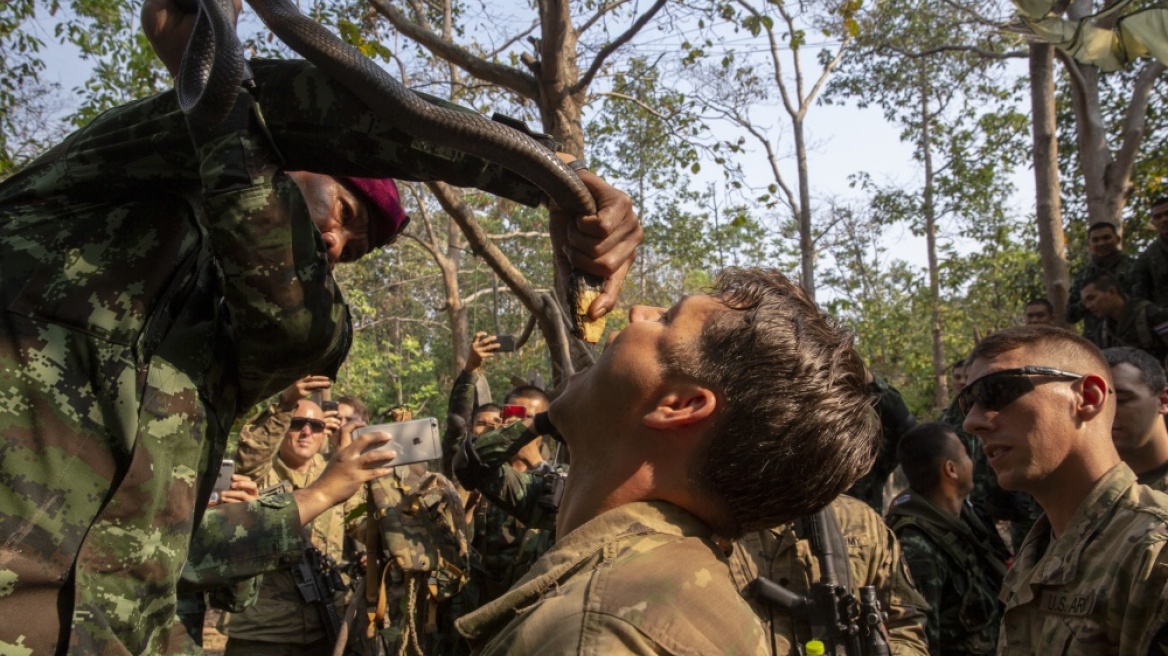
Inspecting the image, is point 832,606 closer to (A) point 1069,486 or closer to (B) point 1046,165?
(A) point 1069,486

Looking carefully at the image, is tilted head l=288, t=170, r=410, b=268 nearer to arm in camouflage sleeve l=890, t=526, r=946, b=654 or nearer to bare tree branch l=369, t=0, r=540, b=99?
arm in camouflage sleeve l=890, t=526, r=946, b=654

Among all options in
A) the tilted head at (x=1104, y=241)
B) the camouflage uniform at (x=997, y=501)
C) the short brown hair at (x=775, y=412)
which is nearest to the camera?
the short brown hair at (x=775, y=412)

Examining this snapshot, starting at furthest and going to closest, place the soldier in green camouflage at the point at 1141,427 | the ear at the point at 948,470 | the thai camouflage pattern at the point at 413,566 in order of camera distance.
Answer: the thai camouflage pattern at the point at 413,566, the ear at the point at 948,470, the soldier in green camouflage at the point at 1141,427

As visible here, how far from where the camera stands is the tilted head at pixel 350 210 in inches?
82.1

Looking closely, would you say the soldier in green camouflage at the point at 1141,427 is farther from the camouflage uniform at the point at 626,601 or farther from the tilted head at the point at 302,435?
the tilted head at the point at 302,435

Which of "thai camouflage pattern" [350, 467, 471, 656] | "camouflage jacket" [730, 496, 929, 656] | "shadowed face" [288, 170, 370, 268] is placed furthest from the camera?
"thai camouflage pattern" [350, 467, 471, 656]

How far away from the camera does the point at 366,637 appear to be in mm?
5660

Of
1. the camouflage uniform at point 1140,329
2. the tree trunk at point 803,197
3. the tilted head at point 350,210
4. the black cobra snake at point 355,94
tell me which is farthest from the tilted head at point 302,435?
the tree trunk at point 803,197

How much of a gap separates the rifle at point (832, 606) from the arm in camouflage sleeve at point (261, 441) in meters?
3.76

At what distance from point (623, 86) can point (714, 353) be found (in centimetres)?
1015

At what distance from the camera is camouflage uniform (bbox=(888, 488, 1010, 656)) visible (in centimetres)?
478

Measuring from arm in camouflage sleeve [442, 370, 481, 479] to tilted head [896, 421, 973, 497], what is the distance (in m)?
3.05

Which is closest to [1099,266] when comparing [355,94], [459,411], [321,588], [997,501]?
[997,501]

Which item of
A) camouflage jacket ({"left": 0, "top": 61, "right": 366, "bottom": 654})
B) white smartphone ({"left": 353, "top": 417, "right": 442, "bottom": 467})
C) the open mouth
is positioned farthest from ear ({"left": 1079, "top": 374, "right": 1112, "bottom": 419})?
white smartphone ({"left": 353, "top": 417, "right": 442, "bottom": 467})
